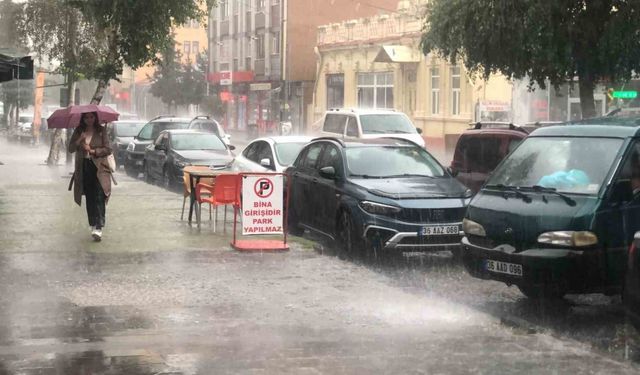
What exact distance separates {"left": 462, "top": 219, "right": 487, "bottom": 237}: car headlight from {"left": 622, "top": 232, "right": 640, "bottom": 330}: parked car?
6.73 feet

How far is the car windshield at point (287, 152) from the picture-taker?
17.0 m

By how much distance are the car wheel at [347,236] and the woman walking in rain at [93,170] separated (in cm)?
314

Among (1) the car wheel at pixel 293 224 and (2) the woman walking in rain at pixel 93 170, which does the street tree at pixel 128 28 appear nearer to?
(1) the car wheel at pixel 293 224

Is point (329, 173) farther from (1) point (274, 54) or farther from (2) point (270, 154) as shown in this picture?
(1) point (274, 54)

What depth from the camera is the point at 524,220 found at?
901cm

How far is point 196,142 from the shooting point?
2428cm

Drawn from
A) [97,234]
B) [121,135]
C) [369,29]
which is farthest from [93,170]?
[369,29]

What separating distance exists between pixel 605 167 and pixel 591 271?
111 cm

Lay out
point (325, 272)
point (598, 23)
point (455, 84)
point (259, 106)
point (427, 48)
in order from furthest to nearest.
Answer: point (259, 106) < point (455, 84) < point (427, 48) < point (598, 23) < point (325, 272)

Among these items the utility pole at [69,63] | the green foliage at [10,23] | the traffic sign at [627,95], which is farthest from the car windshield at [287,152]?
the green foliage at [10,23]

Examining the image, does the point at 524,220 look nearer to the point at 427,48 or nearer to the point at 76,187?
the point at 76,187

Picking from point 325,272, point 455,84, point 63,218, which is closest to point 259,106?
point 455,84

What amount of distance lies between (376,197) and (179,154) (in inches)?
460

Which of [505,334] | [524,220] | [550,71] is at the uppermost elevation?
[550,71]
